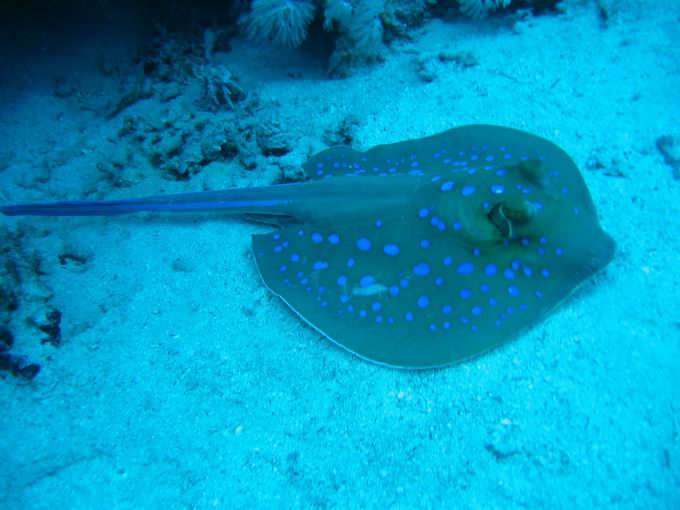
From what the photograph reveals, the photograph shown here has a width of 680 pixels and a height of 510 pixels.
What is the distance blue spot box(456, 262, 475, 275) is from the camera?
10.7ft

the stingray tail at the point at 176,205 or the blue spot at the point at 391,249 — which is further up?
the blue spot at the point at 391,249

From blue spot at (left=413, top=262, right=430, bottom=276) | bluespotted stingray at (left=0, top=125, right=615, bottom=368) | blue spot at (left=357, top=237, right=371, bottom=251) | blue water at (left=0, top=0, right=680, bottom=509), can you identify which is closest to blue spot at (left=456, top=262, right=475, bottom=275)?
bluespotted stingray at (left=0, top=125, right=615, bottom=368)

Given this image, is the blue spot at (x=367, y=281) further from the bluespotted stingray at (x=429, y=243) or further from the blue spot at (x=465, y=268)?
the blue spot at (x=465, y=268)

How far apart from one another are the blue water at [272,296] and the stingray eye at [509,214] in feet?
2.56

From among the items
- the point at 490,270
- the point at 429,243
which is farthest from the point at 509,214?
the point at 429,243

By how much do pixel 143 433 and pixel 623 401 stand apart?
3.34 meters

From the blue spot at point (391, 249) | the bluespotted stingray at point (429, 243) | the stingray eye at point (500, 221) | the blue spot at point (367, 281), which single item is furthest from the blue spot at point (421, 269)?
the stingray eye at point (500, 221)

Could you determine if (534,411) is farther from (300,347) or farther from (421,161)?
(421,161)

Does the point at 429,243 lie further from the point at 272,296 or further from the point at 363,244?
the point at 272,296

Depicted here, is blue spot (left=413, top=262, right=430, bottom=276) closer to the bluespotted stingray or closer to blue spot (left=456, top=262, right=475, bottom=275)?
the bluespotted stingray

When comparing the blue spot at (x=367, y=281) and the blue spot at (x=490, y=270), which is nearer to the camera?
the blue spot at (x=490, y=270)

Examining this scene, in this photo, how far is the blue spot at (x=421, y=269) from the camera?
336 cm

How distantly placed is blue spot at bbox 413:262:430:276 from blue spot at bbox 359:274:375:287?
35 cm


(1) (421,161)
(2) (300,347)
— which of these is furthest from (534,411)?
(1) (421,161)
